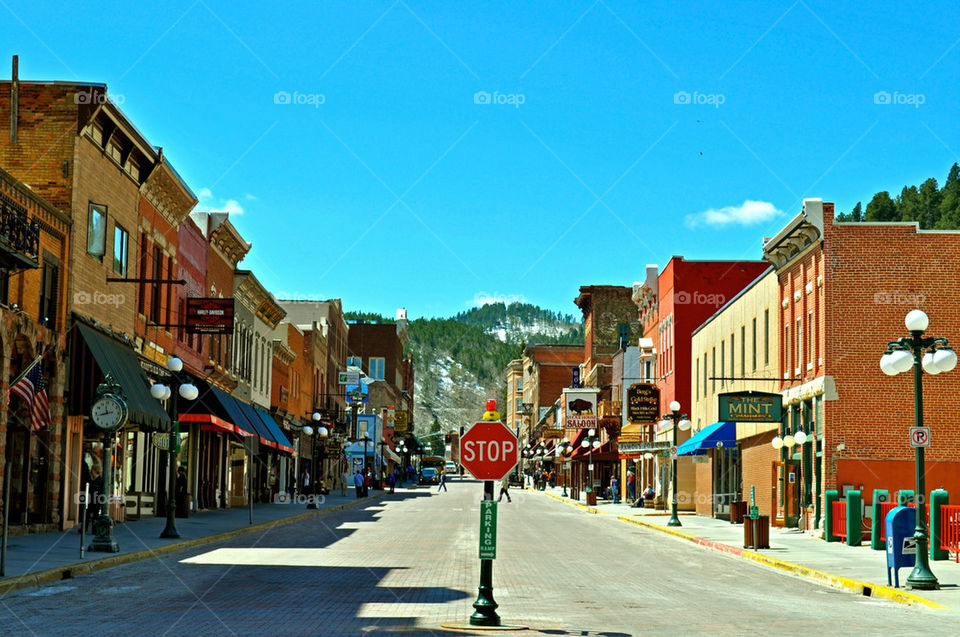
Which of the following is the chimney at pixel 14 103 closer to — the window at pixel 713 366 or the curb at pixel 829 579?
the curb at pixel 829 579

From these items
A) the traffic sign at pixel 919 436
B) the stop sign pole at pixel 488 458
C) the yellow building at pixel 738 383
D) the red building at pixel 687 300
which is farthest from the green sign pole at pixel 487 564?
the red building at pixel 687 300

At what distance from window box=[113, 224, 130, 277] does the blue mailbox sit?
72.6 feet

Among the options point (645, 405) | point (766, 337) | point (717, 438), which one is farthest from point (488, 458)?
point (645, 405)

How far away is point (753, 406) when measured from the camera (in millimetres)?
36031

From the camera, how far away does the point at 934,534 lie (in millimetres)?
24625

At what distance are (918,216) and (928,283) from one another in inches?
4234

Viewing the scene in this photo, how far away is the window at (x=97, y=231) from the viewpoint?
3039 cm

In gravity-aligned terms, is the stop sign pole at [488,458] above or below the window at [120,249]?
below

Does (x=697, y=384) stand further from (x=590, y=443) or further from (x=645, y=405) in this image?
(x=590, y=443)

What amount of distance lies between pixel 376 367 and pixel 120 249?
10495 centimetres

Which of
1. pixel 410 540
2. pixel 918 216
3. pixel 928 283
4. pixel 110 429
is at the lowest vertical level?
pixel 410 540

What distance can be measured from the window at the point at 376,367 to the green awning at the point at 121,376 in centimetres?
10335

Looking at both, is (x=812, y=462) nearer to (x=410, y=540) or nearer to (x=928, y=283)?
(x=928, y=283)

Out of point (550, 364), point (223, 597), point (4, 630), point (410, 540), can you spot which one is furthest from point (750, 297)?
point (550, 364)
